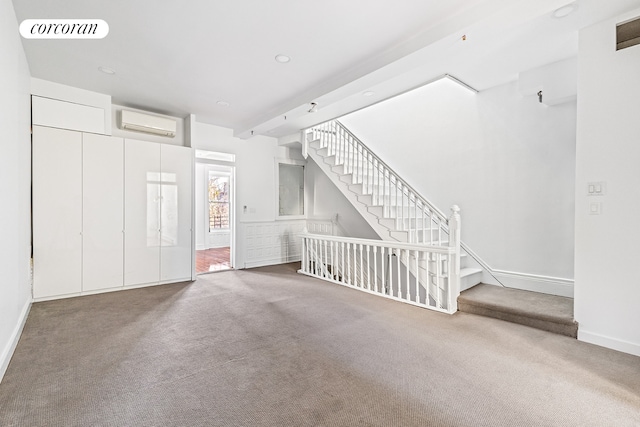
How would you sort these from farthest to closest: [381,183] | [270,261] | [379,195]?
[270,261] → [381,183] → [379,195]

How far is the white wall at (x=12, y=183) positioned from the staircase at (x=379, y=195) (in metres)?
4.02

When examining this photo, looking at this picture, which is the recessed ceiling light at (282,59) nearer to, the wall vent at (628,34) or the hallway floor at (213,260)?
the wall vent at (628,34)

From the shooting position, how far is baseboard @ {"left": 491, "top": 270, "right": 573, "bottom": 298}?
3.51 m

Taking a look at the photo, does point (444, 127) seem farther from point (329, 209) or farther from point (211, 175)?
point (211, 175)

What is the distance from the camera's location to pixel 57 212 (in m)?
3.84

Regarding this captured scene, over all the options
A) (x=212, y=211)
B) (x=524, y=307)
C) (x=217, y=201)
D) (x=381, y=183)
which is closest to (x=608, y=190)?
(x=524, y=307)

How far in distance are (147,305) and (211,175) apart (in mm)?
5531

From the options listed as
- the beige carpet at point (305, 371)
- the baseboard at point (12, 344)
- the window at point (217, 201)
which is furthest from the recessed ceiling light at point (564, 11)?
the window at point (217, 201)

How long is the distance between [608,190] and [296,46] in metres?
3.13

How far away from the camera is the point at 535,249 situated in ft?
12.3

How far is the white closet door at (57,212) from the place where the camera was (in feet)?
12.2

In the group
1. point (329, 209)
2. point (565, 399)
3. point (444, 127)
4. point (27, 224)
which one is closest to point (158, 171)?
point (27, 224)

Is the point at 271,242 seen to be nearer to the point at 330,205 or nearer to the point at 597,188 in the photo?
the point at 330,205

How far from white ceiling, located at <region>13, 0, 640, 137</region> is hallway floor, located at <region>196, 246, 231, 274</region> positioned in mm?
3267
